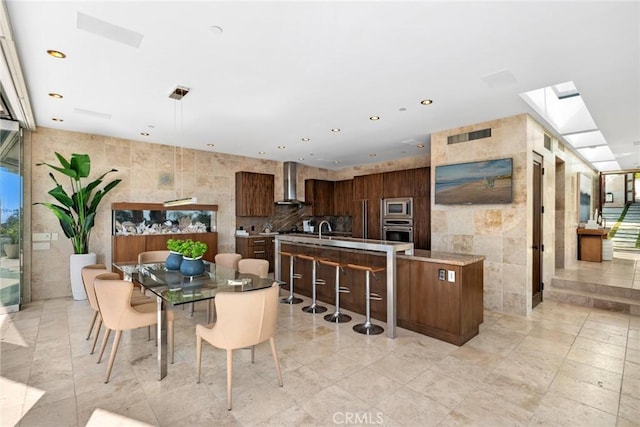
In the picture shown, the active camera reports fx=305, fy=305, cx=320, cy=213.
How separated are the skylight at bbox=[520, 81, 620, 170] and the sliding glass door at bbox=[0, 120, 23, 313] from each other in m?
6.91

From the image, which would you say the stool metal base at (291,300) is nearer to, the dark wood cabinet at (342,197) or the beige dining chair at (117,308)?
the beige dining chair at (117,308)

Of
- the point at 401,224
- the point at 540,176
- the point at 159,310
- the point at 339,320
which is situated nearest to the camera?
the point at 159,310

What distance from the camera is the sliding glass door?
4.26 m

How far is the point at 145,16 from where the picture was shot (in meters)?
2.25

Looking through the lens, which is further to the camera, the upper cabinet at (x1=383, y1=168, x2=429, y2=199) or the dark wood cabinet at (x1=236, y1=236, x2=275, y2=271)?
the dark wood cabinet at (x1=236, y1=236, x2=275, y2=271)

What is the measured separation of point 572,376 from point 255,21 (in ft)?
13.3

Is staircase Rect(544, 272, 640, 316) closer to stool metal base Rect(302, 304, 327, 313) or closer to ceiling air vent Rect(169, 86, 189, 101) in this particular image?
stool metal base Rect(302, 304, 327, 313)

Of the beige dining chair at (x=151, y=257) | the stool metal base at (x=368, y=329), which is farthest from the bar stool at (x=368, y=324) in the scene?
the beige dining chair at (x=151, y=257)

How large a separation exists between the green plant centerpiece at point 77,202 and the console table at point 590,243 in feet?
34.8

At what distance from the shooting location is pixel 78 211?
16.8ft

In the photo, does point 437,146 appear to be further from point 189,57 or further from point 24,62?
point 24,62

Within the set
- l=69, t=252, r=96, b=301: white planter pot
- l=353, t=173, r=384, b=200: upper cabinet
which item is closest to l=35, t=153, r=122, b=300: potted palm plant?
l=69, t=252, r=96, b=301: white planter pot

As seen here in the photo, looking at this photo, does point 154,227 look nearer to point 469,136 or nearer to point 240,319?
point 240,319

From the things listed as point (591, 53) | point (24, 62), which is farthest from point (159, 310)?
point (591, 53)
